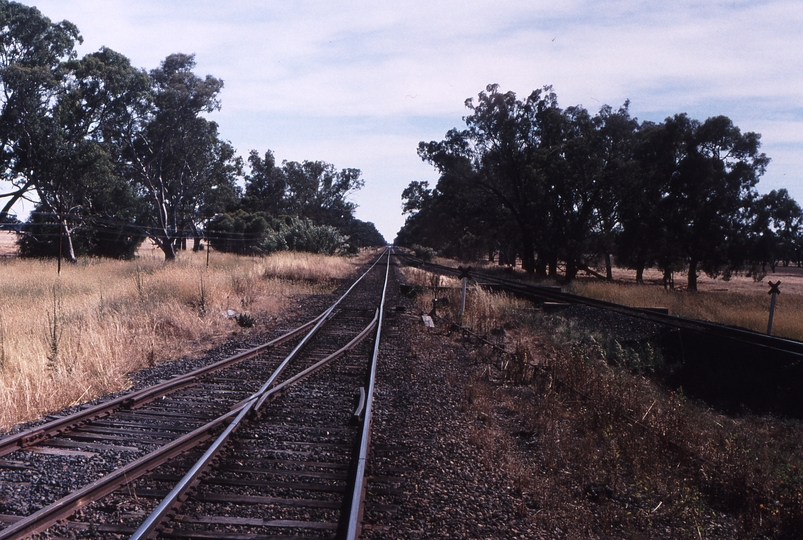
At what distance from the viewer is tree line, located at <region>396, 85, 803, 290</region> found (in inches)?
1355

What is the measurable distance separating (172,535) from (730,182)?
37946 mm

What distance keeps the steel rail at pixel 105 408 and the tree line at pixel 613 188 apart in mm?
31144

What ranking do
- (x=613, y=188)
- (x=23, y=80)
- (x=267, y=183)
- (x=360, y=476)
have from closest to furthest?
(x=360, y=476) < (x=23, y=80) < (x=613, y=188) < (x=267, y=183)

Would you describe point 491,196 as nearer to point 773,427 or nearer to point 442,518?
point 773,427

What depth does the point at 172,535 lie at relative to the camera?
3834 millimetres

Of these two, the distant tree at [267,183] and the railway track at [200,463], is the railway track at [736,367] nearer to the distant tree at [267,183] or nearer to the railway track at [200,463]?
the railway track at [200,463]

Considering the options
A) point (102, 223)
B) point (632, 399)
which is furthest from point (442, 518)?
point (102, 223)

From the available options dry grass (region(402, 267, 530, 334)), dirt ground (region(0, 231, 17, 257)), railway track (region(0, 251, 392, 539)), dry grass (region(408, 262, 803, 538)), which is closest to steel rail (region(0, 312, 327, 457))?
railway track (region(0, 251, 392, 539))

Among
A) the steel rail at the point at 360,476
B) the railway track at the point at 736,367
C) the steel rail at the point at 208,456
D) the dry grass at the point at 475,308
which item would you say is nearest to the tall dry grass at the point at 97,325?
the steel rail at the point at 208,456

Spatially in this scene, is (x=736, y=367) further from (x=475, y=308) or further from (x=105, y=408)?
(x=105, y=408)

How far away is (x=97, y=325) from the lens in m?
10.6

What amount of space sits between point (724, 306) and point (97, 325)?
19344 millimetres

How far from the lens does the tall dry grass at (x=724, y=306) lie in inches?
614

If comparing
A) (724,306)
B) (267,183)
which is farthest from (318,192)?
(724,306)
